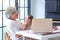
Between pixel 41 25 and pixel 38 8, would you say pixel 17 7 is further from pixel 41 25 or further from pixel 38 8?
pixel 41 25

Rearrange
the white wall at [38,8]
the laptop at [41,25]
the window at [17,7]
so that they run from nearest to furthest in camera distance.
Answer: the laptop at [41,25]
the window at [17,7]
the white wall at [38,8]

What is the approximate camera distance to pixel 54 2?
12.9 feet

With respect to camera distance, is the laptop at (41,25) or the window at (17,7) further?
the window at (17,7)


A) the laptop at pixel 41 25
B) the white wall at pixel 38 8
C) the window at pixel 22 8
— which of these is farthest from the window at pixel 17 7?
the laptop at pixel 41 25

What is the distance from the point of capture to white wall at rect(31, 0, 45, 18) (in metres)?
4.19

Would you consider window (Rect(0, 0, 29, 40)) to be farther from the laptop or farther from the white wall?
the laptop

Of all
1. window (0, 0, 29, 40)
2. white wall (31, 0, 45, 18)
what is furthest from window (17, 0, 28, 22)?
white wall (31, 0, 45, 18)

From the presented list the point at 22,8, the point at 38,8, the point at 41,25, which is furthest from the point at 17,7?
the point at 41,25

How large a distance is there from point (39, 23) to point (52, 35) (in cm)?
20

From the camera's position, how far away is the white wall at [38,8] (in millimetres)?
4187

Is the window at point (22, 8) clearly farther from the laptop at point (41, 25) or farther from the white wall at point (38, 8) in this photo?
the laptop at point (41, 25)

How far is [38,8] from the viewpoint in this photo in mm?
4297

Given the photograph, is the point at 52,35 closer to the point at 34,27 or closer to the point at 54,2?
the point at 34,27

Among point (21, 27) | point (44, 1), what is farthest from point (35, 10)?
point (21, 27)
